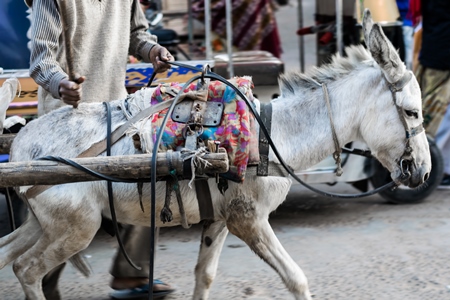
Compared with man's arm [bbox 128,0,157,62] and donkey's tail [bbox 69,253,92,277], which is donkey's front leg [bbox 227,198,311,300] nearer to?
donkey's tail [bbox 69,253,92,277]

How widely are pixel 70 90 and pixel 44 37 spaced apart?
Answer: 0.39 m

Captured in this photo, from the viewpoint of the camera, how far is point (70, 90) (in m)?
3.26

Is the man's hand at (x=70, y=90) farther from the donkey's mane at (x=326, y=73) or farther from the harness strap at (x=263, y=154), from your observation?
the donkey's mane at (x=326, y=73)

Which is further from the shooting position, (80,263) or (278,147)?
(80,263)

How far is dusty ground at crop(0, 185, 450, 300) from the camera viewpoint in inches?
172

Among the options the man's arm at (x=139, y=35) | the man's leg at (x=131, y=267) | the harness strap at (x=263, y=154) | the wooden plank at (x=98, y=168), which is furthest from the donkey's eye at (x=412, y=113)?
the man's leg at (x=131, y=267)

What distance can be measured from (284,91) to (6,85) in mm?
1397

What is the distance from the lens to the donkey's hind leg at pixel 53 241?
3.37 m

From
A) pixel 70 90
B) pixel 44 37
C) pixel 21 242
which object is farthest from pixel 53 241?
pixel 44 37

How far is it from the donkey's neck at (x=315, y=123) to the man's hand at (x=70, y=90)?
929 mm

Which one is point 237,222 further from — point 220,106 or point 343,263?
point 343,263

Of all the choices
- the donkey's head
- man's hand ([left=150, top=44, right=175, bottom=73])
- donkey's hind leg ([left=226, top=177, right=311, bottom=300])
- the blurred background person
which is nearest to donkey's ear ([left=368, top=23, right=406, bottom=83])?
the donkey's head

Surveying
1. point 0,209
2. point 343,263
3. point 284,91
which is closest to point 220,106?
point 284,91

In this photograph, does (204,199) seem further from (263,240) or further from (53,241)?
(53,241)
